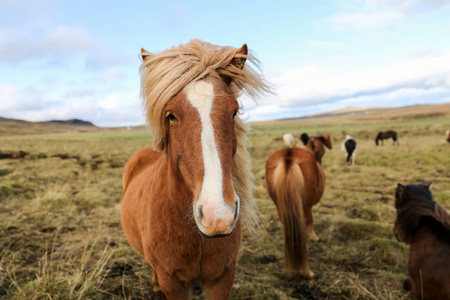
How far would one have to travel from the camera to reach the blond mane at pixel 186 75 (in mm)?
1492

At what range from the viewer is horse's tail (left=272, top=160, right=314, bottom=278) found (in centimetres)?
361


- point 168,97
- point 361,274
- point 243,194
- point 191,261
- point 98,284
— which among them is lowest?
point 361,274

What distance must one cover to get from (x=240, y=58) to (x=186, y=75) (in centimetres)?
40

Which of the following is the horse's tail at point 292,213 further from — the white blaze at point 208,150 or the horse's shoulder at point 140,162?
the white blaze at point 208,150

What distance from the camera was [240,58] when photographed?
65.1 inches

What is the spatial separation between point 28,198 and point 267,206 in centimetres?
629

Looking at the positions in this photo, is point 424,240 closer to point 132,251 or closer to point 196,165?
point 196,165

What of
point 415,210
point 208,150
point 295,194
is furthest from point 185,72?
point 415,210

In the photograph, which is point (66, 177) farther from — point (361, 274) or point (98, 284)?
point (361, 274)

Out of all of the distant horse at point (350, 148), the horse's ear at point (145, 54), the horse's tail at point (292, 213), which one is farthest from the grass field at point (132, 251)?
the distant horse at point (350, 148)

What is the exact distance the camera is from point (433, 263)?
108 inches

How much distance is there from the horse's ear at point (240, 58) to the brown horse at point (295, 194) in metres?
2.59

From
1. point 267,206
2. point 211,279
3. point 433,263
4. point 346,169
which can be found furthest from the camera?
point 346,169

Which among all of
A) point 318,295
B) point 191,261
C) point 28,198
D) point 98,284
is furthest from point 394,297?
point 28,198
